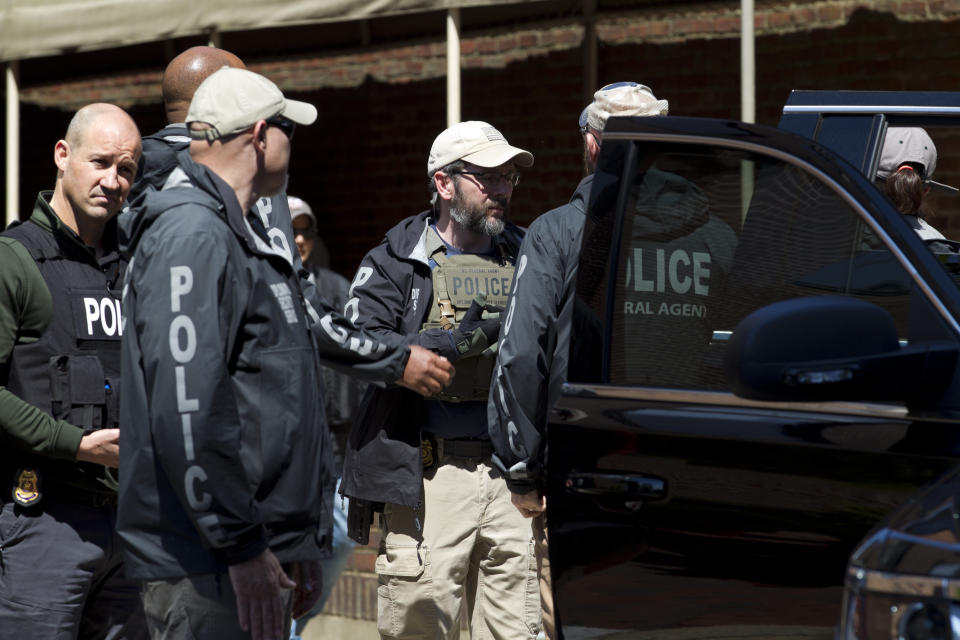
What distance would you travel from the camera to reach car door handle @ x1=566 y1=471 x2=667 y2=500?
8.63 feet

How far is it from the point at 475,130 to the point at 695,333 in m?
1.85

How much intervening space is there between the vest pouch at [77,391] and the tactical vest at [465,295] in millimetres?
1141

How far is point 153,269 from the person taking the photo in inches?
102

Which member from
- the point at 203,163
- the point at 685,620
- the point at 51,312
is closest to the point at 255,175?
the point at 203,163

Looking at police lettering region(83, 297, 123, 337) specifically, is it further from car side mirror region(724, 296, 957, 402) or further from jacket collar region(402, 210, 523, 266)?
car side mirror region(724, 296, 957, 402)

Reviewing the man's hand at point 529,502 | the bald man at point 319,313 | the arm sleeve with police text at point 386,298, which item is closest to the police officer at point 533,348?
the man's hand at point 529,502

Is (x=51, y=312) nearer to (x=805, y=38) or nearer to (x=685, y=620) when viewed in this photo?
(x=685, y=620)

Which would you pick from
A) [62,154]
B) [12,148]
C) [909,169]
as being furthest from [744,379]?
[12,148]

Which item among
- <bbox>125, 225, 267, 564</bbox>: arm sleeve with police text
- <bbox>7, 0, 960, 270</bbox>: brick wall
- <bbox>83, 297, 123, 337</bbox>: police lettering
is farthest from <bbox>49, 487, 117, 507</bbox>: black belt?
<bbox>7, 0, 960, 270</bbox>: brick wall

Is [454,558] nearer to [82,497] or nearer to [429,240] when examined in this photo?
[429,240]

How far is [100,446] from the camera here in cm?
331

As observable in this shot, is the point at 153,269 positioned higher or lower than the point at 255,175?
lower

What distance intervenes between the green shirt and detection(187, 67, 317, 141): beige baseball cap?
0.86 meters

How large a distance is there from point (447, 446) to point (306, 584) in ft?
4.42
